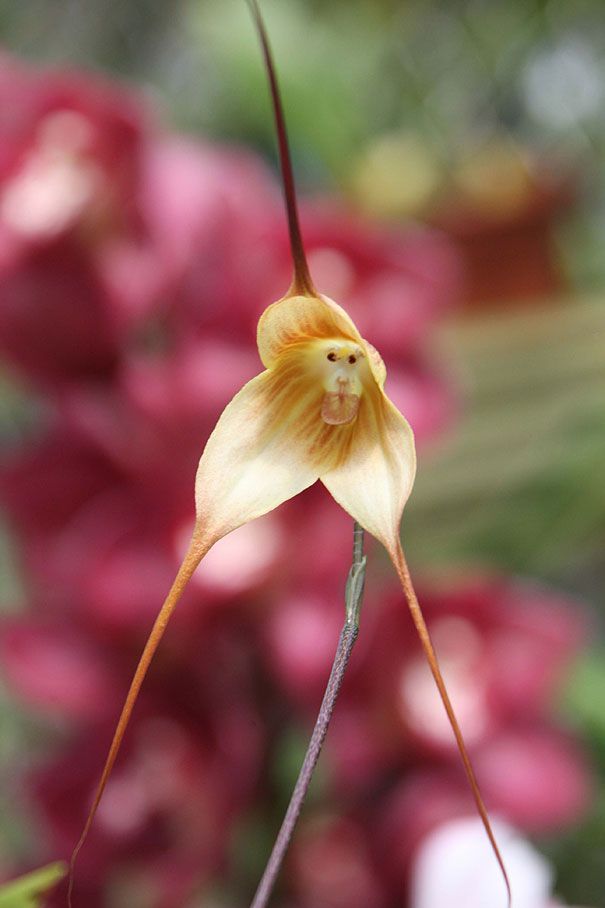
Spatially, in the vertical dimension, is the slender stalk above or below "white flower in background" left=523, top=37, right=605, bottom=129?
below

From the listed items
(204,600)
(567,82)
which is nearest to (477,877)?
(204,600)

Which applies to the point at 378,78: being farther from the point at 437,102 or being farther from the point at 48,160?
the point at 48,160

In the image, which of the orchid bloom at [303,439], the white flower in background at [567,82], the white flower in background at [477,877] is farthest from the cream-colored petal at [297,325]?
the white flower in background at [567,82]

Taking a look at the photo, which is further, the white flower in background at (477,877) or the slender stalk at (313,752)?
the white flower in background at (477,877)

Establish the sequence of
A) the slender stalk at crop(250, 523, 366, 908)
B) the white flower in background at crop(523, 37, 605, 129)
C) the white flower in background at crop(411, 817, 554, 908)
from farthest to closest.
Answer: the white flower in background at crop(523, 37, 605, 129), the white flower in background at crop(411, 817, 554, 908), the slender stalk at crop(250, 523, 366, 908)

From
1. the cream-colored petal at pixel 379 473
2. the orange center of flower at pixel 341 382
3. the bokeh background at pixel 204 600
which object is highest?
the bokeh background at pixel 204 600

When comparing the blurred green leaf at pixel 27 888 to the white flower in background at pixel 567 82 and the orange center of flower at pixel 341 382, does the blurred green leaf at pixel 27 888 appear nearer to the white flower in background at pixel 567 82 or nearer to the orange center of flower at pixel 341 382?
the orange center of flower at pixel 341 382

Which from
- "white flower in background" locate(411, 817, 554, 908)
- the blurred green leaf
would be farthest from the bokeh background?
the blurred green leaf

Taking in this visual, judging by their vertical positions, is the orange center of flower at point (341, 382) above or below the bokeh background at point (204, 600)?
below

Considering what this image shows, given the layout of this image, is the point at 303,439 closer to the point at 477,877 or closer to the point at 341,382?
the point at 341,382

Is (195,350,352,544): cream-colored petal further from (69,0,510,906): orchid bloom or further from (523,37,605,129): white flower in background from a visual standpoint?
(523,37,605,129): white flower in background
